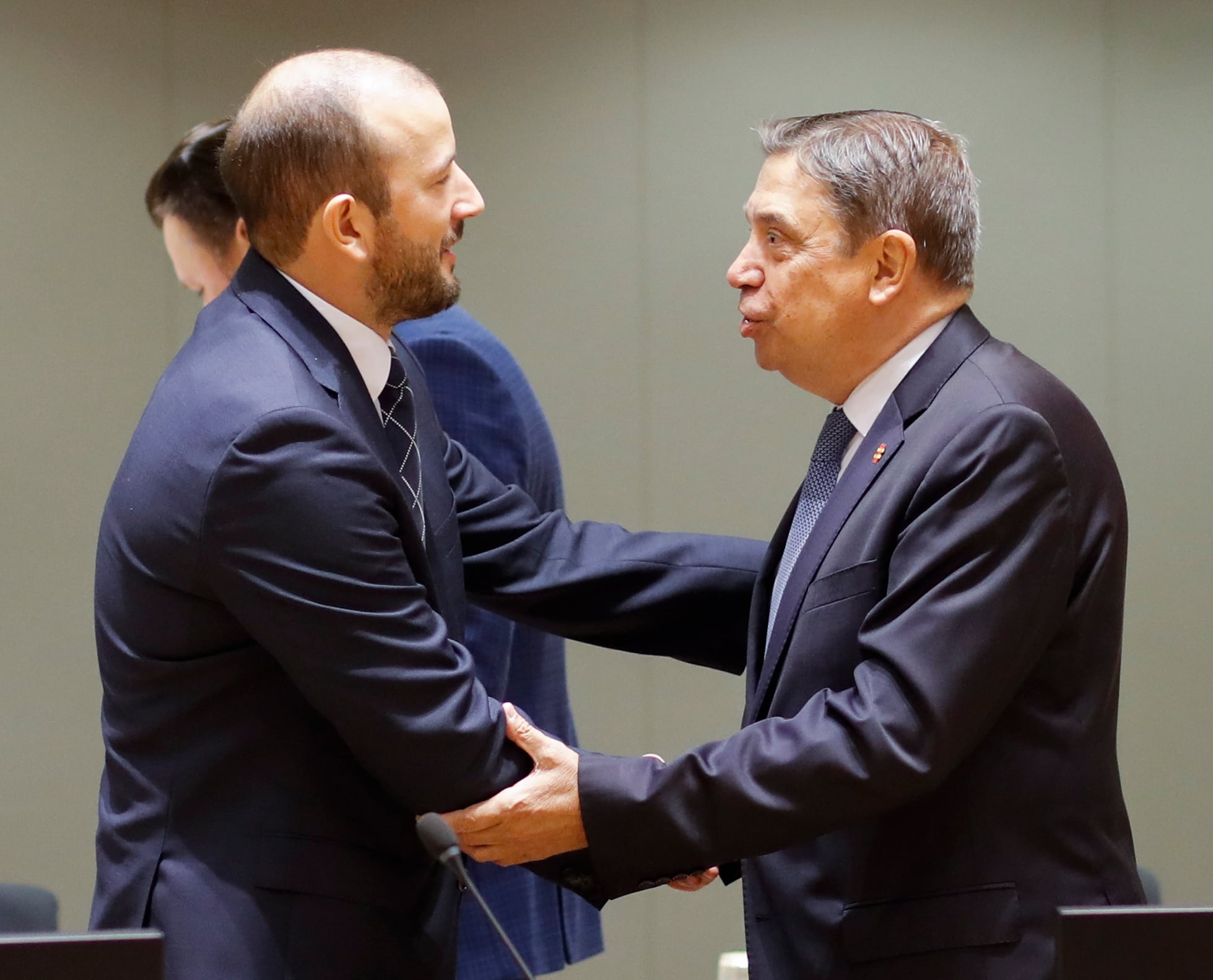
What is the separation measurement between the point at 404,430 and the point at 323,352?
0.22 m

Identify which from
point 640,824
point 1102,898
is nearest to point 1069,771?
point 1102,898

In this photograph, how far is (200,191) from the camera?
9.09 ft

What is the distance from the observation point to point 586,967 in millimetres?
4191

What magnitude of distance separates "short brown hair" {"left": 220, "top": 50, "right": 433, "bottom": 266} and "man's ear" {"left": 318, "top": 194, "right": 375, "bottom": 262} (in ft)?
0.04

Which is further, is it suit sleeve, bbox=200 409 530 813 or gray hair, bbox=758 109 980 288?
gray hair, bbox=758 109 980 288

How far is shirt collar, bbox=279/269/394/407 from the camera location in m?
1.86

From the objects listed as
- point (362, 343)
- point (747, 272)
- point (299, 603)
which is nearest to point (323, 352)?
point (362, 343)

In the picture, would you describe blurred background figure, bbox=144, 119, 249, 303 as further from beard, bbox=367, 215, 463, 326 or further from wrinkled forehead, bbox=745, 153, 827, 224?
wrinkled forehead, bbox=745, 153, 827, 224

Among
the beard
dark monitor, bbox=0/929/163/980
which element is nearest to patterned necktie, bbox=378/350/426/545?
the beard

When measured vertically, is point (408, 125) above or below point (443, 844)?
above

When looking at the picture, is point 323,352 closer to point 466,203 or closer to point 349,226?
point 349,226

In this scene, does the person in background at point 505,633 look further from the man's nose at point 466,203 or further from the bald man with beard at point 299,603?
the bald man with beard at point 299,603

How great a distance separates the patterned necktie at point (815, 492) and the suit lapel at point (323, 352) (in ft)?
1.53

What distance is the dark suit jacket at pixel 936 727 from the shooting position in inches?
65.9
